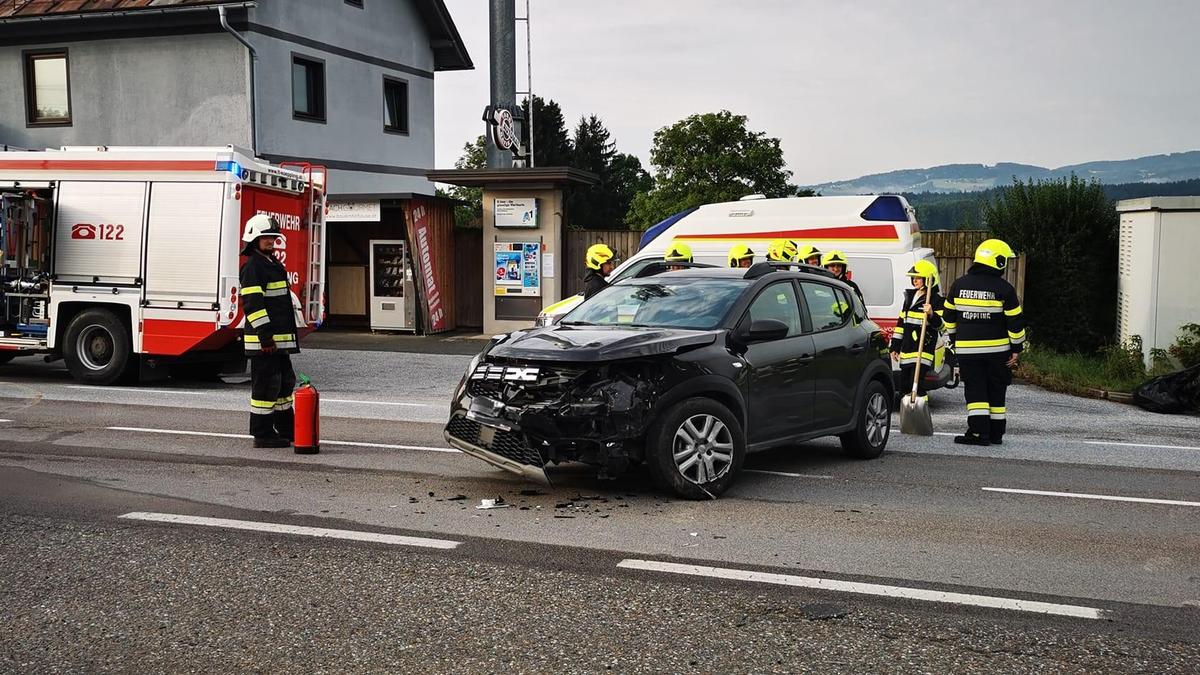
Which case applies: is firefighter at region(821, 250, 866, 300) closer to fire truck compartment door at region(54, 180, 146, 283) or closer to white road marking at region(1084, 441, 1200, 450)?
white road marking at region(1084, 441, 1200, 450)

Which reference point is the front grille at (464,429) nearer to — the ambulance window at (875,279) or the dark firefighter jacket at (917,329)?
the dark firefighter jacket at (917,329)

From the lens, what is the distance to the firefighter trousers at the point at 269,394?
940cm

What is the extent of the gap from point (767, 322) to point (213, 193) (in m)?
8.34

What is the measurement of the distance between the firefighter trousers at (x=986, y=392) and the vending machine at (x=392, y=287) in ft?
46.2

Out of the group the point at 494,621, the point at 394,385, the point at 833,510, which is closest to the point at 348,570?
the point at 494,621

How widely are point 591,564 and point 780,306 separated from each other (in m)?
3.42

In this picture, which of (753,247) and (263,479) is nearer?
(263,479)

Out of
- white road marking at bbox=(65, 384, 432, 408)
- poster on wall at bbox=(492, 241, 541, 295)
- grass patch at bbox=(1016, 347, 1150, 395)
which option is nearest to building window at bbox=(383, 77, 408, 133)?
poster on wall at bbox=(492, 241, 541, 295)

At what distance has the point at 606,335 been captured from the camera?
7645 mm

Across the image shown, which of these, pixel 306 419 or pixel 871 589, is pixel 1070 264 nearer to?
pixel 306 419

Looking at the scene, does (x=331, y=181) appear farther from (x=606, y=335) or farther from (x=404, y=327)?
(x=606, y=335)

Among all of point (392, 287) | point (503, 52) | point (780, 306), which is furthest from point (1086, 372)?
point (503, 52)

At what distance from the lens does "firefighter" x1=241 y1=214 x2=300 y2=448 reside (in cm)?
934

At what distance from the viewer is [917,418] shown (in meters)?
10.5
